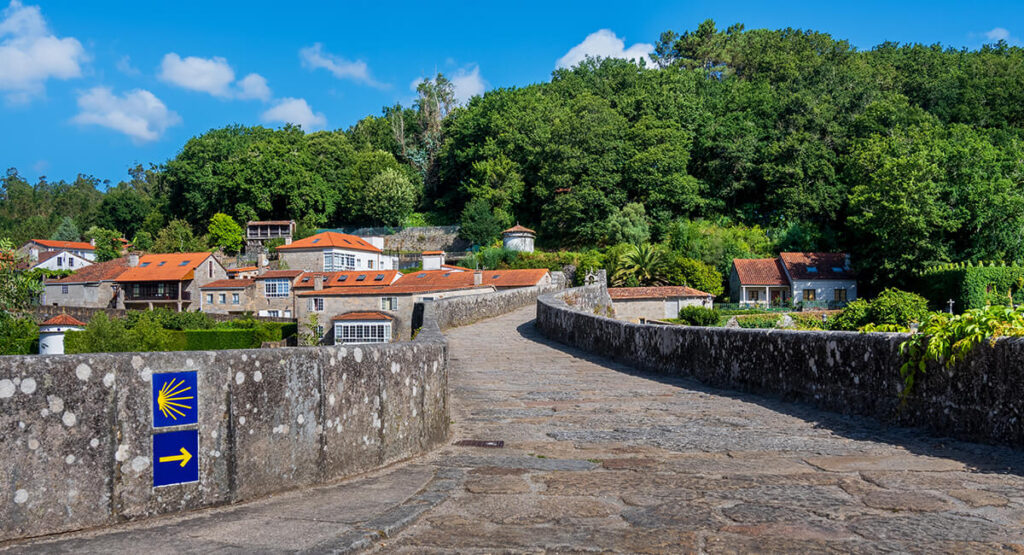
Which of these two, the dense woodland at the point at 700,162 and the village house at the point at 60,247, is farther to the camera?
the village house at the point at 60,247

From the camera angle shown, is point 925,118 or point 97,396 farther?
Result: point 925,118

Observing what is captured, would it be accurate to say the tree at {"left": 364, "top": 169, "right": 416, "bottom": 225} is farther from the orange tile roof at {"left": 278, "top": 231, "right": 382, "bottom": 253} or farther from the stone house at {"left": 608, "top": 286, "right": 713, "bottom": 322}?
the stone house at {"left": 608, "top": 286, "right": 713, "bottom": 322}

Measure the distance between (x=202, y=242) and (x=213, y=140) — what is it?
18109mm

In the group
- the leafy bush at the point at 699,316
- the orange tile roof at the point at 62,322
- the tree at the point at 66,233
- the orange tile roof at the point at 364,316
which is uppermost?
the tree at the point at 66,233

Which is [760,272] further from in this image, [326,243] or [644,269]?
[326,243]

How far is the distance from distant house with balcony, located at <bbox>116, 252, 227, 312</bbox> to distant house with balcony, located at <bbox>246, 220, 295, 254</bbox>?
46.7 ft

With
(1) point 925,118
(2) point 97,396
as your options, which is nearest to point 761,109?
(1) point 925,118

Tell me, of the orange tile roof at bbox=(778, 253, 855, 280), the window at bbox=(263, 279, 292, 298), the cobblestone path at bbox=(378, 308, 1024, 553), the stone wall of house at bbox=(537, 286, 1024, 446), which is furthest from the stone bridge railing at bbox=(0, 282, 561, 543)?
the window at bbox=(263, 279, 292, 298)

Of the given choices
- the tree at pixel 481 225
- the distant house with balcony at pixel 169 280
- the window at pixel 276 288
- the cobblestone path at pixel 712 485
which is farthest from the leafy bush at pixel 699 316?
the distant house with balcony at pixel 169 280

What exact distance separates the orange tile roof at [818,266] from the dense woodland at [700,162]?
1879mm

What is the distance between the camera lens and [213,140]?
9806 centimetres

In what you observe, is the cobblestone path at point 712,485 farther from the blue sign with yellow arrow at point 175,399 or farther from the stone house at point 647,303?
the stone house at point 647,303

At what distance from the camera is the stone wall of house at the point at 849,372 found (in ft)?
15.8

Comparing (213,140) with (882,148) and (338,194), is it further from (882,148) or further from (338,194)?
(882,148)
